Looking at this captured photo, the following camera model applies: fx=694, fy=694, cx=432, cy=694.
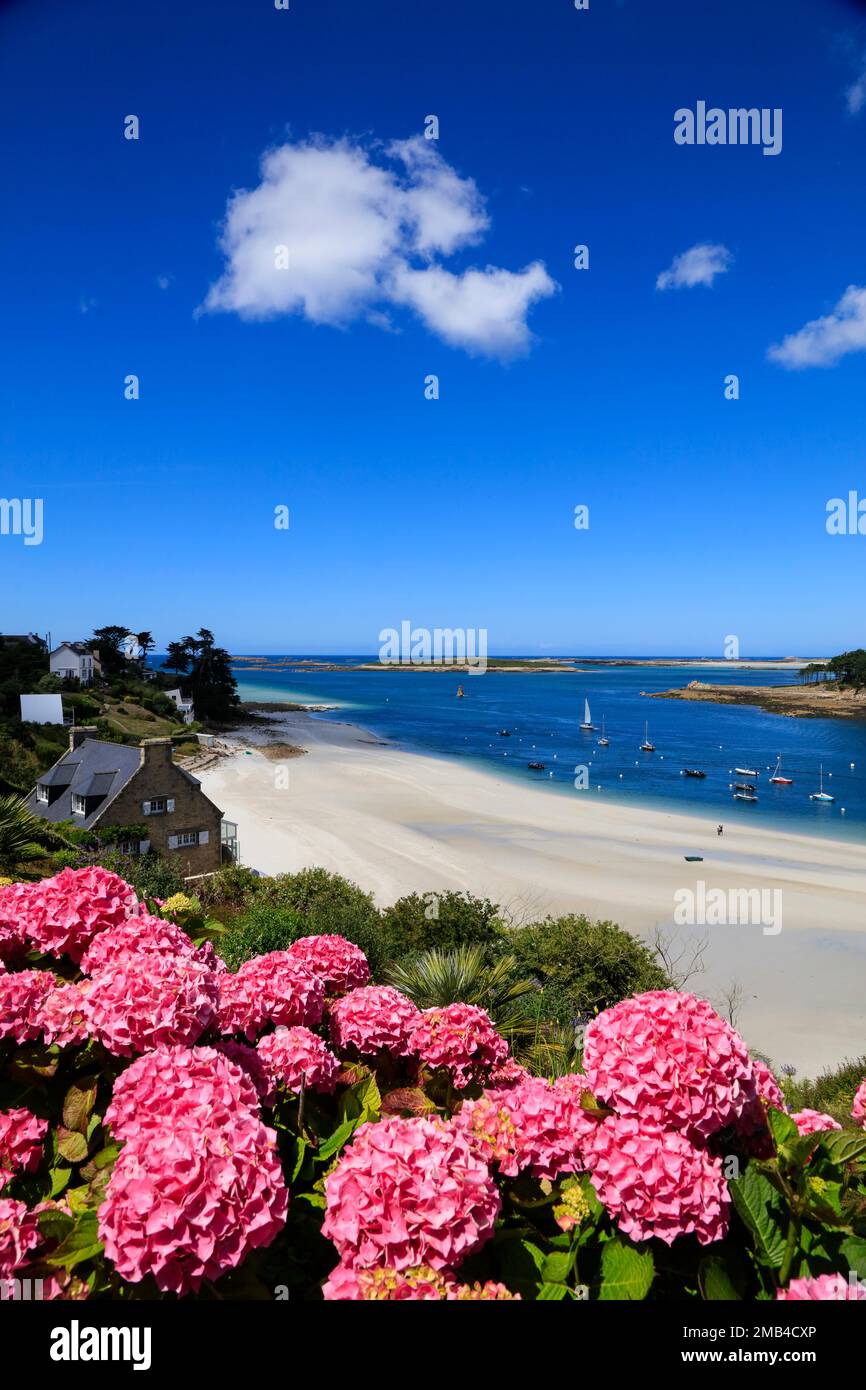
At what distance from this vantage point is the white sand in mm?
18266

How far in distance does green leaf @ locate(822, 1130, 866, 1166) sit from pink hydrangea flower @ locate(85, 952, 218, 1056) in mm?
2112

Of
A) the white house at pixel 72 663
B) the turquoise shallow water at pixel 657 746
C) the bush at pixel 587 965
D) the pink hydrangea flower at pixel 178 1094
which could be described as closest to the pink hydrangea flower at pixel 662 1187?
the pink hydrangea flower at pixel 178 1094

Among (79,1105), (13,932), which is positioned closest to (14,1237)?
(79,1105)

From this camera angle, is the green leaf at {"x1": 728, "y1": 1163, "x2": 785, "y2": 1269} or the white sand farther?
the white sand

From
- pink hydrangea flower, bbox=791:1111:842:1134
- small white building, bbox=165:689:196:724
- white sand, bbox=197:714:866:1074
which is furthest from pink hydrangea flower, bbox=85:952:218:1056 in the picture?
small white building, bbox=165:689:196:724

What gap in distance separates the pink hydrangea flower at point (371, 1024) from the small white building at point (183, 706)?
3060 inches

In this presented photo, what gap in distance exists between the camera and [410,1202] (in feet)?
5.89

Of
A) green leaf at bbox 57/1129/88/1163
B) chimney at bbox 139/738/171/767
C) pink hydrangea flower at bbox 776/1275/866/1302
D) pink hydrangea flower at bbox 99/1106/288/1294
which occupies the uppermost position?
pink hydrangea flower at bbox 99/1106/288/1294

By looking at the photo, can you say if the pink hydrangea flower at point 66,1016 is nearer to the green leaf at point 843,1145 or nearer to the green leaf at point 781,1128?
the green leaf at point 781,1128

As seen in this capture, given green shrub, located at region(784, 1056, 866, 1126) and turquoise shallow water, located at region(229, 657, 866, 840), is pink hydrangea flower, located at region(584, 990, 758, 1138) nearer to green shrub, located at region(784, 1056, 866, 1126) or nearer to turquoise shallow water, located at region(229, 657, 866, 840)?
green shrub, located at region(784, 1056, 866, 1126)

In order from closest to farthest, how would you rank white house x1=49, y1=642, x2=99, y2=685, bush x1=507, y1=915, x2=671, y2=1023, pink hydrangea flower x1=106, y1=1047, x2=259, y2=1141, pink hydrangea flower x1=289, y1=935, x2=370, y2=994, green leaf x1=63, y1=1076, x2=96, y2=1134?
pink hydrangea flower x1=106, y1=1047, x2=259, y2=1141 < green leaf x1=63, y1=1076, x2=96, y2=1134 < pink hydrangea flower x1=289, y1=935, x2=370, y2=994 < bush x1=507, y1=915, x2=671, y2=1023 < white house x1=49, y1=642, x2=99, y2=685
